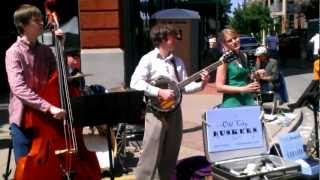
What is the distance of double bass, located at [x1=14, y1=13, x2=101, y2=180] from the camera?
183 inches

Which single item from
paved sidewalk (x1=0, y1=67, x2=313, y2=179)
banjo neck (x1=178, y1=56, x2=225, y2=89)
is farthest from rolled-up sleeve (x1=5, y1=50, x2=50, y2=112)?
paved sidewalk (x1=0, y1=67, x2=313, y2=179)

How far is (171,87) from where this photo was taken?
5.13m

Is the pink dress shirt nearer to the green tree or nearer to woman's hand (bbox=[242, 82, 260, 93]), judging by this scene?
woman's hand (bbox=[242, 82, 260, 93])

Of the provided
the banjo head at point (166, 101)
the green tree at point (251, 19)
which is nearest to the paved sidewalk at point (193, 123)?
the banjo head at point (166, 101)

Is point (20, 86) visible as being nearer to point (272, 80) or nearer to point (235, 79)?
point (235, 79)

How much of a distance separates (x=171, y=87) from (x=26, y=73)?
3.81 feet

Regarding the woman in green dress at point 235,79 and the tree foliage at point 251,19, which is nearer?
the woman in green dress at point 235,79

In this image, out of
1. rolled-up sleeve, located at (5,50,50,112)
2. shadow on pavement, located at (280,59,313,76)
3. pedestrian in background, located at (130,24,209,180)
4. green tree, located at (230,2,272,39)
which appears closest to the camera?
rolled-up sleeve, located at (5,50,50,112)

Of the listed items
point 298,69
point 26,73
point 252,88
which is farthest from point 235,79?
point 298,69

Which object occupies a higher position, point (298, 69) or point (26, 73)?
point (26, 73)

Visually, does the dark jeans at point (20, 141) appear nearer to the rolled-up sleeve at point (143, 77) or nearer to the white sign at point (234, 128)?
the rolled-up sleeve at point (143, 77)

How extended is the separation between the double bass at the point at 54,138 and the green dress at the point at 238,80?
144 centimetres

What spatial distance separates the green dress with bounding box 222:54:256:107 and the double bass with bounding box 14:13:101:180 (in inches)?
56.8

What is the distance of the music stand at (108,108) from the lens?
4.66m
